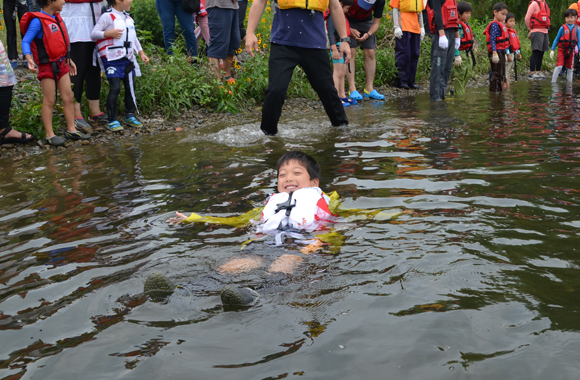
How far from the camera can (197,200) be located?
4.90m

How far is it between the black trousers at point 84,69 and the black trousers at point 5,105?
1.01 m

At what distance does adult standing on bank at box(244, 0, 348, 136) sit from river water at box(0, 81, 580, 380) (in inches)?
38.3

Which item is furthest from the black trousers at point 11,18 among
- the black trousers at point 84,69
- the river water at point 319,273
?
the river water at point 319,273

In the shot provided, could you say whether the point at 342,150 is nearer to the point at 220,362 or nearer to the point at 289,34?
the point at 289,34

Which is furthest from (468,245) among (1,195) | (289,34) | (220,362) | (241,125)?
(241,125)

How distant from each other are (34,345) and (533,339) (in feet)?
7.25

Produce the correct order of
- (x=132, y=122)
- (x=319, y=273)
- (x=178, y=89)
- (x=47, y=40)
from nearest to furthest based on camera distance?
(x=319, y=273) → (x=47, y=40) → (x=132, y=122) → (x=178, y=89)

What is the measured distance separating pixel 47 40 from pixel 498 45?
9469 millimetres

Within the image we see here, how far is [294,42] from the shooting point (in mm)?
6496

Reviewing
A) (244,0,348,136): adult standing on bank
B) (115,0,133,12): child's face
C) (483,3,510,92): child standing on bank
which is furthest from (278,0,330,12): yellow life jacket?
(483,3,510,92): child standing on bank

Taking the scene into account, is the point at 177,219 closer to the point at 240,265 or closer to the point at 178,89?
the point at 240,265

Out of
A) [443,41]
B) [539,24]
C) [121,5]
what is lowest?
[443,41]

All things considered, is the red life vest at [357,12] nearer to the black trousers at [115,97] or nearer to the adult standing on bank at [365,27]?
the adult standing on bank at [365,27]

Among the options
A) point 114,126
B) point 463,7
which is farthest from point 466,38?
point 114,126
